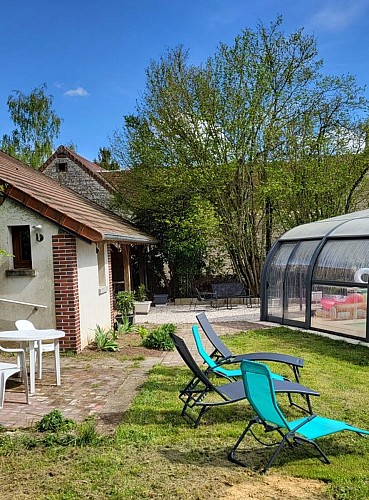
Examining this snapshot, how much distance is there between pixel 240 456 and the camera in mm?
4520

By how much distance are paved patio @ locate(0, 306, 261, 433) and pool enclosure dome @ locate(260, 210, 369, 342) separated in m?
3.30

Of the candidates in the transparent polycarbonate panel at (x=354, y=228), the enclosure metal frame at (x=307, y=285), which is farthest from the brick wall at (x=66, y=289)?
the transparent polycarbonate panel at (x=354, y=228)

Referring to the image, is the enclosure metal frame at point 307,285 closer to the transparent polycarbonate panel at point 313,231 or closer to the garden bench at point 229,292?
the transparent polycarbonate panel at point 313,231

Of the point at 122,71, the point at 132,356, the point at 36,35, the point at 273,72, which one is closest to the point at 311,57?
the point at 273,72

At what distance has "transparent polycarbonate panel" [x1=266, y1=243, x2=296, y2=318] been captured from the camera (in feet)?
41.7

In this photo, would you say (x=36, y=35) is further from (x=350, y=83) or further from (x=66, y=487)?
(x=66, y=487)

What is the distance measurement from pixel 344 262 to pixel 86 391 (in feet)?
22.0

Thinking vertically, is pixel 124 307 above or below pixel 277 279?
below

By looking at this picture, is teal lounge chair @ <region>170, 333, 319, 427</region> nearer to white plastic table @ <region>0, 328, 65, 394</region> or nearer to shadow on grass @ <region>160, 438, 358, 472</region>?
shadow on grass @ <region>160, 438, 358, 472</region>

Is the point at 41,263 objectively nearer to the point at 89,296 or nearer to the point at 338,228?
the point at 89,296

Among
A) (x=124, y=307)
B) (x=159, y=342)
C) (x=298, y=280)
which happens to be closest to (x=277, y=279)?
(x=298, y=280)

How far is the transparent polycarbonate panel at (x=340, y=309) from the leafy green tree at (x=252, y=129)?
7.20 metres

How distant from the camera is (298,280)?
11.9 metres

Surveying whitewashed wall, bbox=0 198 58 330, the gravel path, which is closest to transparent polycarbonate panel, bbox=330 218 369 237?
the gravel path
